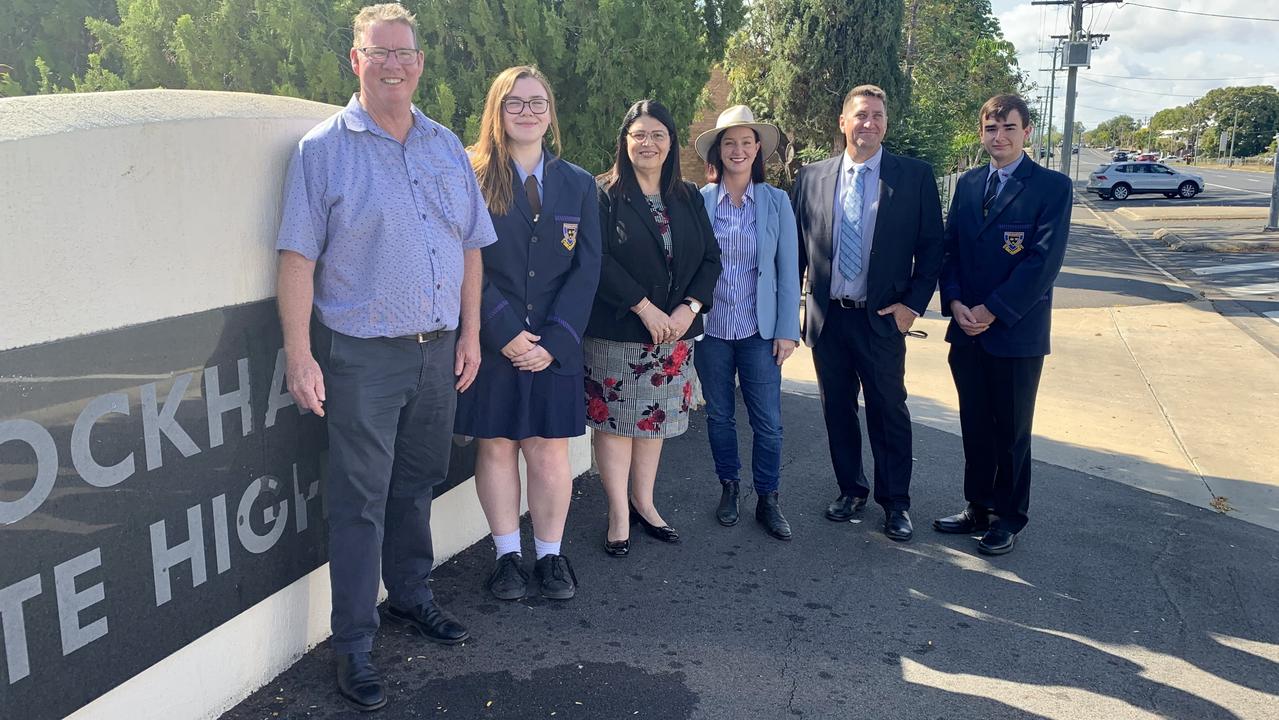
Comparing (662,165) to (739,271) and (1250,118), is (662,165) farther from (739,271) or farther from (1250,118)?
(1250,118)

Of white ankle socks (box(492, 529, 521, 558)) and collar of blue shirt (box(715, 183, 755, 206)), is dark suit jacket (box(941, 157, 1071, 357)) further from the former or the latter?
white ankle socks (box(492, 529, 521, 558))

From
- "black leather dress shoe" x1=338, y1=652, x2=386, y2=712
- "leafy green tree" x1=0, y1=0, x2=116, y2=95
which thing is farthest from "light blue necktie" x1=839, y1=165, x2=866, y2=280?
"leafy green tree" x1=0, y1=0, x2=116, y2=95

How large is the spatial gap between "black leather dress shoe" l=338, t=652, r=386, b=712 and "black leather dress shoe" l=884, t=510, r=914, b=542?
7.94 feet

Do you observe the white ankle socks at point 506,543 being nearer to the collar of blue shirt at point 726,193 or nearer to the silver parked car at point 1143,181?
the collar of blue shirt at point 726,193

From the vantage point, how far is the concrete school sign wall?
2.06 metres

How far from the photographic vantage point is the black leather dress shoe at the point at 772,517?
435 cm

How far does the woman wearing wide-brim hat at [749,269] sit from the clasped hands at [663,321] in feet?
1.05

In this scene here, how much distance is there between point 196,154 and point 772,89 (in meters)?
12.1

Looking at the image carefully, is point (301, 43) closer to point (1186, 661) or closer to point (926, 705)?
point (926, 705)

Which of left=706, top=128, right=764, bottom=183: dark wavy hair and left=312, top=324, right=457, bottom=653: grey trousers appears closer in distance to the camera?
left=312, top=324, right=457, bottom=653: grey trousers

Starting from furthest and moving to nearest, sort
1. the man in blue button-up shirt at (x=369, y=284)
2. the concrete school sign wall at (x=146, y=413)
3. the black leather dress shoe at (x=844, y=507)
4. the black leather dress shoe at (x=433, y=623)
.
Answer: the black leather dress shoe at (x=844, y=507)
the black leather dress shoe at (x=433, y=623)
the man in blue button-up shirt at (x=369, y=284)
the concrete school sign wall at (x=146, y=413)

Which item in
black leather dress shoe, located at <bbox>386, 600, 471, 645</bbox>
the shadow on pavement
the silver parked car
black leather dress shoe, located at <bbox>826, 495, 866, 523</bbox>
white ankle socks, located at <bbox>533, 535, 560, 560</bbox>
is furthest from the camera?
the silver parked car

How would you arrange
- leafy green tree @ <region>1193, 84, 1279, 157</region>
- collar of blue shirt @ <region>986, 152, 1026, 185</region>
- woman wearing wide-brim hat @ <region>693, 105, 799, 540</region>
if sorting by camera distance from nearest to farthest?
1. collar of blue shirt @ <region>986, 152, 1026, 185</region>
2. woman wearing wide-brim hat @ <region>693, 105, 799, 540</region>
3. leafy green tree @ <region>1193, 84, 1279, 157</region>

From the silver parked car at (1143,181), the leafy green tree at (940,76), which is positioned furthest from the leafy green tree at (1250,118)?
the leafy green tree at (940,76)
